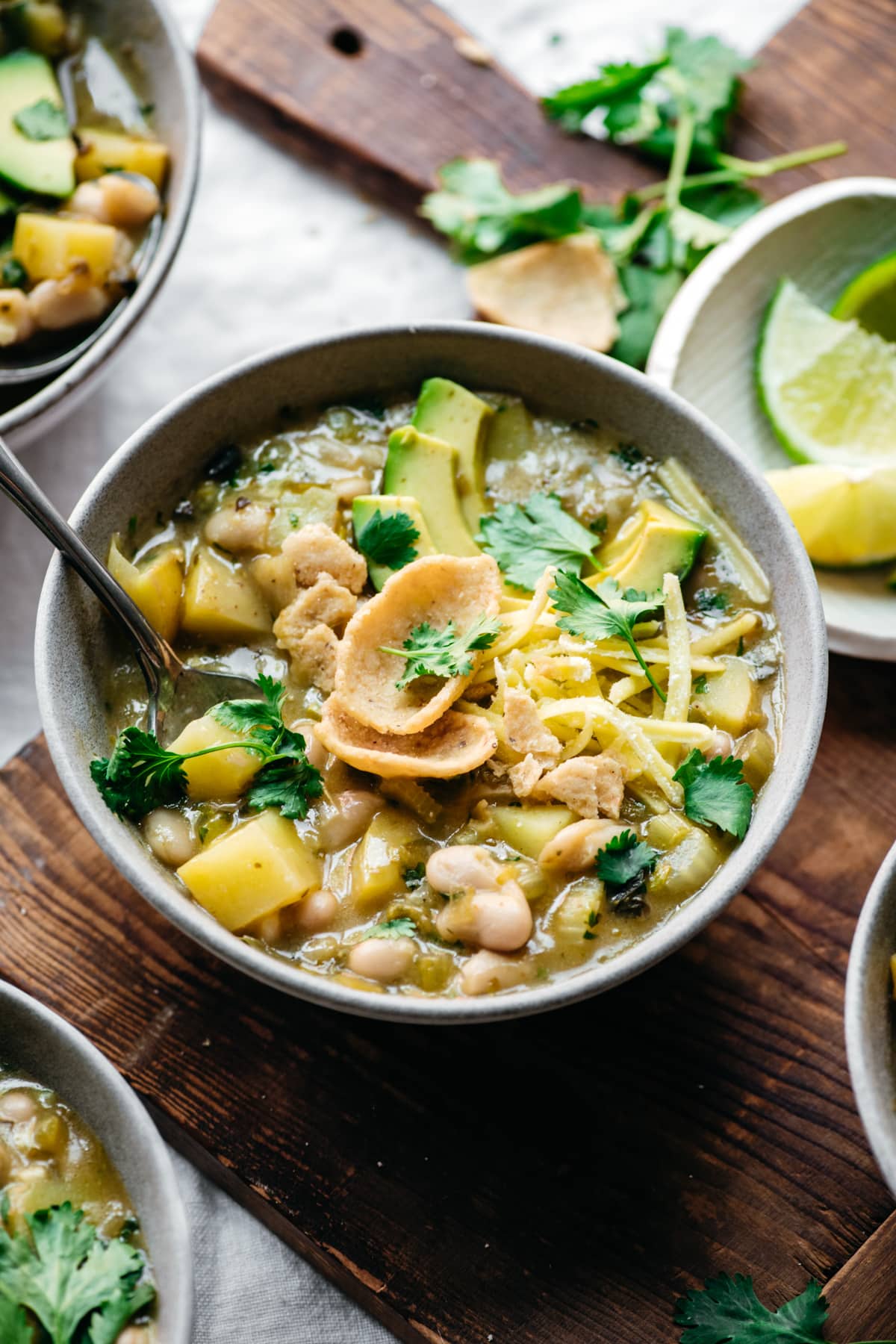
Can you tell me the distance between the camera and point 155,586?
3.11m

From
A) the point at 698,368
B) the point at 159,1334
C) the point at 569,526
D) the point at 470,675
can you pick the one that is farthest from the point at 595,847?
the point at 698,368

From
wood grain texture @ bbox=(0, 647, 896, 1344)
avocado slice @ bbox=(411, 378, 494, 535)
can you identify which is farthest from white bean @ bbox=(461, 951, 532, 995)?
avocado slice @ bbox=(411, 378, 494, 535)

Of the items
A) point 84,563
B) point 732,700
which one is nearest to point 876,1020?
point 732,700

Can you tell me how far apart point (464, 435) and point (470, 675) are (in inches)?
26.4

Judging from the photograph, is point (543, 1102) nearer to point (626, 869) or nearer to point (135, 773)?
point (626, 869)

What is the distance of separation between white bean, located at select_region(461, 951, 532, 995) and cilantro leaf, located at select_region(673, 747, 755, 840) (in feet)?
1.68

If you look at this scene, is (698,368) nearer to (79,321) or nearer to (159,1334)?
(79,321)

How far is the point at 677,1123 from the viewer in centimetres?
319

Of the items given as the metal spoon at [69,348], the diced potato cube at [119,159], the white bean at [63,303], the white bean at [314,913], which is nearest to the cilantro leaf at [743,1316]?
the white bean at [314,913]

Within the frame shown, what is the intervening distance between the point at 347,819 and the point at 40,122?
2.27 meters

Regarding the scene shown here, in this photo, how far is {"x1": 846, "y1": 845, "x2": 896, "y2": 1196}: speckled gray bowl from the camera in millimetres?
2582

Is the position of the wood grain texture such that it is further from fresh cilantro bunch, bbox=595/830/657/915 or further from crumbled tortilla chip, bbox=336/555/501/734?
crumbled tortilla chip, bbox=336/555/501/734

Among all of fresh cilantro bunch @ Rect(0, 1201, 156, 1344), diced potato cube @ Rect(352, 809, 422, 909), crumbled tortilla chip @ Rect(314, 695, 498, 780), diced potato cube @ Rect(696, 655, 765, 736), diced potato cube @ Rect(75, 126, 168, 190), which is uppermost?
diced potato cube @ Rect(75, 126, 168, 190)

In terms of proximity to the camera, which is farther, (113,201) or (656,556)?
(113,201)
